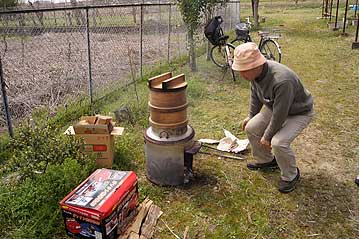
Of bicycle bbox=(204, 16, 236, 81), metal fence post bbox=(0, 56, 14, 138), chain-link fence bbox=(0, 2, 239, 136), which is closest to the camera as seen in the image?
metal fence post bbox=(0, 56, 14, 138)

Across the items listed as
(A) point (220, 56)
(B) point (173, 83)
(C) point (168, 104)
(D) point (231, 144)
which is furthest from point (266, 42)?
(C) point (168, 104)

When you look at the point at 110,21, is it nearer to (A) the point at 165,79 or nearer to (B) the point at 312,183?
(A) the point at 165,79

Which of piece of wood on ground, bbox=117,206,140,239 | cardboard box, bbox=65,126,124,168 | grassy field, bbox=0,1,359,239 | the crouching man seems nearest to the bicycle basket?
grassy field, bbox=0,1,359,239

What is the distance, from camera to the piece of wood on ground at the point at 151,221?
2420 mm

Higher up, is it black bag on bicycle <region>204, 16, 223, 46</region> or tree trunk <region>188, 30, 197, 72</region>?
black bag on bicycle <region>204, 16, 223, 46</region>

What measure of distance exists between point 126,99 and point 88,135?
6.81ft

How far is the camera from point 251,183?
309 cm

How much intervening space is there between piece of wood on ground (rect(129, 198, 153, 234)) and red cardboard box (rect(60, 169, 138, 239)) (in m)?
0.06

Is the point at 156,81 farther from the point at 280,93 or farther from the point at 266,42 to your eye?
the point at 266,42

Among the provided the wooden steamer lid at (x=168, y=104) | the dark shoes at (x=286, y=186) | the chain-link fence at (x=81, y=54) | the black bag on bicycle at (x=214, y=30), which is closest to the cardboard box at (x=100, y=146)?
the wooden steamer lid at (x=168, y=104)

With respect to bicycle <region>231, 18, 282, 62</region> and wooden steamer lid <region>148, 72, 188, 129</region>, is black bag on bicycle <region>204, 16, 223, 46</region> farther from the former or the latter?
wooden steamer lid <region>148, 72, 188, 129</region>

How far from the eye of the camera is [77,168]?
2.74 meters

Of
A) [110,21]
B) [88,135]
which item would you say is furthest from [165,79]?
[110,21]

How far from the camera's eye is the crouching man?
2.63 metres
